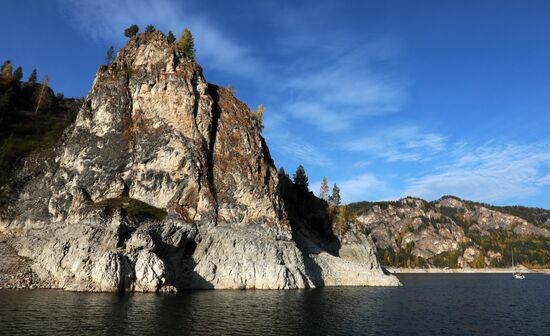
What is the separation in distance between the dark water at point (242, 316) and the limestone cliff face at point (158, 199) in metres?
8.38

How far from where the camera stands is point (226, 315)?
42094 mm

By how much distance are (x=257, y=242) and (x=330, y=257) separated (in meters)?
27.4

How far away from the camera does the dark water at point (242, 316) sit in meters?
34.3

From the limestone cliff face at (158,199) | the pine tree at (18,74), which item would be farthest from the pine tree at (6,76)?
the limestone cliff face at (158,199)

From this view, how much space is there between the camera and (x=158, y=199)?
76.4 meters

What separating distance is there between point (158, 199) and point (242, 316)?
40705mm

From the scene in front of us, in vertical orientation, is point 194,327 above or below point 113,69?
below

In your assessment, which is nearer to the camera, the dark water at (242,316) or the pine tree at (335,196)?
the dark water at (242,316)

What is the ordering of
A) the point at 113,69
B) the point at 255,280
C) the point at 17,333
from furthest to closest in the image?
the point at 113,69 → the point at 255,280 → the point at 17,333

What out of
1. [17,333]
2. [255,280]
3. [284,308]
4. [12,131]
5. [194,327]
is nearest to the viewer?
[17,333]

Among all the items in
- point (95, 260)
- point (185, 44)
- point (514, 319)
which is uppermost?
point (185, 44)

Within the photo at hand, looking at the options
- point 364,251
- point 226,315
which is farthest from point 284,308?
point 364,251

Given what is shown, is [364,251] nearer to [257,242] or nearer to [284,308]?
[257,242]

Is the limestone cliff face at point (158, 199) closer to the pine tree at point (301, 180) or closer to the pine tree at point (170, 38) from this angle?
the pine tree at point (170, 38)
